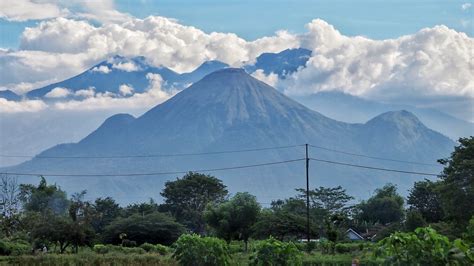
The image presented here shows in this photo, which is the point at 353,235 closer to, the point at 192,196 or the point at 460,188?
the point at 192,196

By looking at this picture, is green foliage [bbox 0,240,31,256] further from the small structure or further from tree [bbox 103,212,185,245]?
the small structure

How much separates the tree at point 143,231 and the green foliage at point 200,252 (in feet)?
123

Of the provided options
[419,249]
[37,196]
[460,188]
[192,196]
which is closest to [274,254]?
[419,249]

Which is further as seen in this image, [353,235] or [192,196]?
[192,196]

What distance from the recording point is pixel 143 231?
173 ft

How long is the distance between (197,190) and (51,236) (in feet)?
110

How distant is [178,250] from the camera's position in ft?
52.1

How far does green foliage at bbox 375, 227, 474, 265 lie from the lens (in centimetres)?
894

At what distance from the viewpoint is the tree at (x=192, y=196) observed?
74062mm

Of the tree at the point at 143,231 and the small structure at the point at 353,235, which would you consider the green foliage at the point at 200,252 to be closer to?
the tree at the point at 143,231

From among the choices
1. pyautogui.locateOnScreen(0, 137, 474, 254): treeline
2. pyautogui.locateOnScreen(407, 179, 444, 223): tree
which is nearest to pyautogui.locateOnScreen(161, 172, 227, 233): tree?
pyautogui.locateOnScreen(0, 137, 474, 254): treeline

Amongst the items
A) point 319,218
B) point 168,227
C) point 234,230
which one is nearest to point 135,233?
point 168,227

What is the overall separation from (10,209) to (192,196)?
18514mm

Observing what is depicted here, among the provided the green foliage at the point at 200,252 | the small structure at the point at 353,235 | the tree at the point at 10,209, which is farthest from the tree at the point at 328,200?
the green foliage at the point at 200,252
